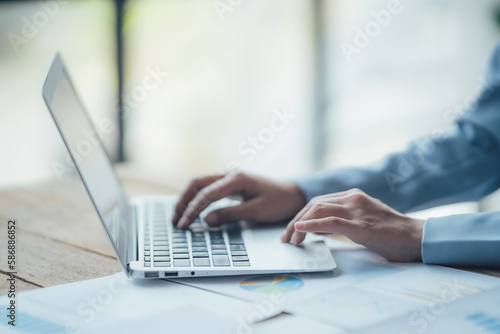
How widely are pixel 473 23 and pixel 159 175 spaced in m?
1.77

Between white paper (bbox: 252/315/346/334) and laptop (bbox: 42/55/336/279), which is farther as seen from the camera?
laptop (bbox: 42/55/336/279)

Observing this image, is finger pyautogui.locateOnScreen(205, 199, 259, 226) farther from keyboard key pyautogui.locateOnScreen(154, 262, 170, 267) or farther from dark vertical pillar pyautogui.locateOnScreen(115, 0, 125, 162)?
dark vertical pillar pyautogui.locateOnScreen(115, 0, 125, 162)

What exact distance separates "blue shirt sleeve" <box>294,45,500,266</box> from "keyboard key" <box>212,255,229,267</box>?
313mm

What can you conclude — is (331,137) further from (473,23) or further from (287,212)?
(287,212)

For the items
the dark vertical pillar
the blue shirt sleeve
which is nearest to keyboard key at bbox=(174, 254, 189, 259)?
the blue shirt sleeve

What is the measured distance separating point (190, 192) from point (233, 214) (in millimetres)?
105

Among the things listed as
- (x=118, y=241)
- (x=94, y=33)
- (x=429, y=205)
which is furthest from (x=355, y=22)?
(x=118, y=241)

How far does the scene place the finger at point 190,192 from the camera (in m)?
1.02

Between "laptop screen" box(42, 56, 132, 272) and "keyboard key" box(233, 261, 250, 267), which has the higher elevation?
"laptop screen" box(42, 56, 132, 272)

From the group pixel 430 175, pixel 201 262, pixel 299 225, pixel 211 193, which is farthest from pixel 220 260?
pixel 430 175

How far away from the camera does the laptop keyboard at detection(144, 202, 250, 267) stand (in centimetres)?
79

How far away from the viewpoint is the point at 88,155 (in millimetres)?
934

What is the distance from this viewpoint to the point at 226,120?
3.19 metres

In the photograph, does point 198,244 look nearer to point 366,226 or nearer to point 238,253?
point 238,253
